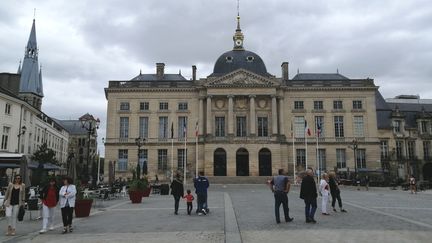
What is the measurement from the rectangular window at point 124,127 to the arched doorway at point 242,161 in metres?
18.0

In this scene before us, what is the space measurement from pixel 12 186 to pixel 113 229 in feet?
11.4

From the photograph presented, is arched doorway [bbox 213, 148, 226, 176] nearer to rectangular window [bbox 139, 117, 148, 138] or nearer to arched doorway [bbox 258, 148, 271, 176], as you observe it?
arched doorway [bbox 258, 148, 271, 176]

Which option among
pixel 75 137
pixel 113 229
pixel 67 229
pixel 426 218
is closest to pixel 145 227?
pixel 113 229

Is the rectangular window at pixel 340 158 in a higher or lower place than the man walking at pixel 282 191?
higher

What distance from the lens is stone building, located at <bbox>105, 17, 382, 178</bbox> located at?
6125cm

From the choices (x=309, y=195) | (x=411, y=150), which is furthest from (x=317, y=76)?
(x=309, y=195)

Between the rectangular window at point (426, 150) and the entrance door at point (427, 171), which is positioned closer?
the entrance door at point (427, 171)

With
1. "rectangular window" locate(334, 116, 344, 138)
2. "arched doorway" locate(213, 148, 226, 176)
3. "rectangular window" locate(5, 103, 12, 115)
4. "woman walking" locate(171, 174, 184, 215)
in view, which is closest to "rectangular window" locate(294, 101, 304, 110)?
"rectangular window" locate(334, 116, 344, 138)

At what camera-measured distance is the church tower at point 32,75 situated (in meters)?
100

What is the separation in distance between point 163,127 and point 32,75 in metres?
57.0

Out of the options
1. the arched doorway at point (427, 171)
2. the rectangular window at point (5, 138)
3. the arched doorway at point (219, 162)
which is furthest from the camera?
the arched doorway at point (427, 171)

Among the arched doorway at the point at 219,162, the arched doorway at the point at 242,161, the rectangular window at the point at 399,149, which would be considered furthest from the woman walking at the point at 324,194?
the rectangular window at the point at 399,149

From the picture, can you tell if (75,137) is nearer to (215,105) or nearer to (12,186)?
(215,105)

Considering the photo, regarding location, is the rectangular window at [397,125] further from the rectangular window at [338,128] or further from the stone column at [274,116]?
the stone column at [274,116]
